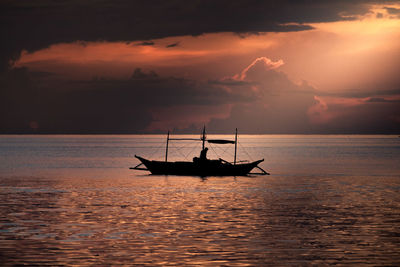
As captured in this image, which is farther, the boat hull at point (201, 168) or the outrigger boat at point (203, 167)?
the boat hull at point (201, 168)

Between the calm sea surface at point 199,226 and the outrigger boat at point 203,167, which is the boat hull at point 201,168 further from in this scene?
Result: the calm sea surface at point 199,226

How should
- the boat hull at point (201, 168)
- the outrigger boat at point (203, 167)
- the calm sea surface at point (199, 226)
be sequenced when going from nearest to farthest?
the calm sea surface at point (199, 226), the outrigger boat at point (203, 167), the boat hull at point (201, 168)

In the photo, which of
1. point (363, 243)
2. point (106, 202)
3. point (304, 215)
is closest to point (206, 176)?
point (106, 202)

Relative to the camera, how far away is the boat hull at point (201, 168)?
76750mm

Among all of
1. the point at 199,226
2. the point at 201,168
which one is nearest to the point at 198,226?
the point at 199,226

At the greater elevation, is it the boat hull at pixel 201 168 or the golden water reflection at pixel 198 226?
the boat hull at pixel 201 168

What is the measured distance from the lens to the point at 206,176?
81438mm

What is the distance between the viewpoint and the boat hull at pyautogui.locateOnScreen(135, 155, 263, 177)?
76.8 m

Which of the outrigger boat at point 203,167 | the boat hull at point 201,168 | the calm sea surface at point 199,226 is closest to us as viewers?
the calm sea surface at point 199,226

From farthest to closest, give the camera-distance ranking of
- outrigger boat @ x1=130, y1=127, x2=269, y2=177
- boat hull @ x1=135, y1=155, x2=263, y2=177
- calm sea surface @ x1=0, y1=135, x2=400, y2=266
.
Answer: boat hull @ x1=135, y1=155, x2=263, y2=177 < outrigger boat @ x1=130, y1=127, x2=269, y2=177 < calm sea surface @ x1=0, y1=135, x2=400, y2=266

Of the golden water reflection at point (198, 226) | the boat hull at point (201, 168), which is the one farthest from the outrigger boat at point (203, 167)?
the golden water reflection at point (198, 226)

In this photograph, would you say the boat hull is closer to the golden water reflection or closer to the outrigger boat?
the outrigger boat

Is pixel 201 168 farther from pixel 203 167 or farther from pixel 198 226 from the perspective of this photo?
pixel 198 226

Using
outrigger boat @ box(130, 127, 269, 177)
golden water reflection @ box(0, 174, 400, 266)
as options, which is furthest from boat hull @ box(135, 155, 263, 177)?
golden water reflection @ box(0, 174, 400, 266)
